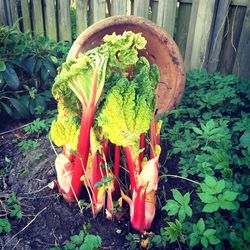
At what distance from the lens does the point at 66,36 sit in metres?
4.30

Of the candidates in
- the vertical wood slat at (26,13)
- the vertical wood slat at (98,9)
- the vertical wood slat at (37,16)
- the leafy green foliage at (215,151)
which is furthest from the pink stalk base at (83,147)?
the vertical wood slat at (26,13)

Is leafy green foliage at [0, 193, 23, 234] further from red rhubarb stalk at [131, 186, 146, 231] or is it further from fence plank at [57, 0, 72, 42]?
fence plank at [57, 0, 72, 42]

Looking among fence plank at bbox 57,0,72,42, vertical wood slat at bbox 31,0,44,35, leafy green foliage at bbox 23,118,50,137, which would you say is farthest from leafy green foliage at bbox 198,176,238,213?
vertical wood slat at bbox 31,0,44,35

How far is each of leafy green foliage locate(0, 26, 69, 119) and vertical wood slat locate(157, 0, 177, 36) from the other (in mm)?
1167

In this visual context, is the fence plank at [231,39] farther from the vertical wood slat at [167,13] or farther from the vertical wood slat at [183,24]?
the vertical wood slat at [167,13]

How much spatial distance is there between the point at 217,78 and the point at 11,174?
5.99 feet

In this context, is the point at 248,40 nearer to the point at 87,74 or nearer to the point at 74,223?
the point at 87,74

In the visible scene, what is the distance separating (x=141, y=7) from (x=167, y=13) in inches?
12.6

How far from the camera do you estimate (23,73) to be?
3.12m

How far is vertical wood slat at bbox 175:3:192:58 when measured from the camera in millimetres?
3324

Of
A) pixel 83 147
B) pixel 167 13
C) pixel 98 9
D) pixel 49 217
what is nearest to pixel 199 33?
pixel 167 13

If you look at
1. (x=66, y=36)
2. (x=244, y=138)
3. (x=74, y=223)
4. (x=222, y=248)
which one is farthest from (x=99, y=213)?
(x=66, y=36)

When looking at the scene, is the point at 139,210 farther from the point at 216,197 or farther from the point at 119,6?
the point at 119,6

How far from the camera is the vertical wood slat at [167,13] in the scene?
3.26m
